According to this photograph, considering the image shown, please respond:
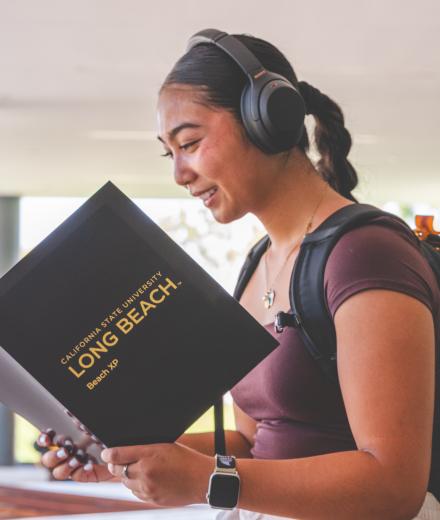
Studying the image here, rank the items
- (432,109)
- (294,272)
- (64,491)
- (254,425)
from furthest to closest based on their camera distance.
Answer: (64,491)
(432,109)
(254,425)
(294,272)

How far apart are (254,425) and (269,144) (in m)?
0.46

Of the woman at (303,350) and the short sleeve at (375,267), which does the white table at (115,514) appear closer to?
the woman at (303,350)

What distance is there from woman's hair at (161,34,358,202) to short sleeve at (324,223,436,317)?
0.29 m

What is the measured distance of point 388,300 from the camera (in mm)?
771

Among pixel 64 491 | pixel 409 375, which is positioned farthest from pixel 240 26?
pixel 64 491

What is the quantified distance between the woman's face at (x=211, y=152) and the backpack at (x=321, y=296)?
0.53 ft

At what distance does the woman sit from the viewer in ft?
2.49

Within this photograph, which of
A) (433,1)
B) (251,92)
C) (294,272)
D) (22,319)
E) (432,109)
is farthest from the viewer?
(432,109)

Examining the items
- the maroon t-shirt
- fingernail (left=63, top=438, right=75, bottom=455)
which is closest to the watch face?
the maroon t-shirt

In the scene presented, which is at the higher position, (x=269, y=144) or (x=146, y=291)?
(x=269, y=144)

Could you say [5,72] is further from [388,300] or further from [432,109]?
[388,300]

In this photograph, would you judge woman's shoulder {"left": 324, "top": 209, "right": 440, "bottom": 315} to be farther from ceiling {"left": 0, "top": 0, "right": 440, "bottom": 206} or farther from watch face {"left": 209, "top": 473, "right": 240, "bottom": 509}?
ceiling {"left": 0, "top": 0, "right": 440, "bottom": 206}

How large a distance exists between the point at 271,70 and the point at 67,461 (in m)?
0.63

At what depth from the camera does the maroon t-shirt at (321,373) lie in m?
0.79
